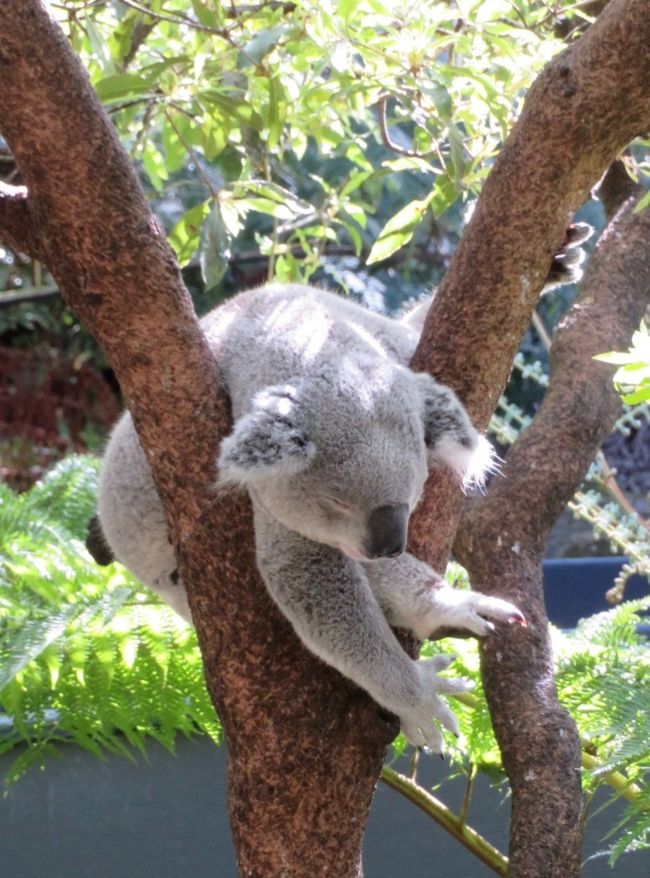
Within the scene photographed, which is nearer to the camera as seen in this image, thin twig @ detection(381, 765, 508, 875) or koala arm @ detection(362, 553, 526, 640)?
koala arm @ detection(362, 553, 526, 640)

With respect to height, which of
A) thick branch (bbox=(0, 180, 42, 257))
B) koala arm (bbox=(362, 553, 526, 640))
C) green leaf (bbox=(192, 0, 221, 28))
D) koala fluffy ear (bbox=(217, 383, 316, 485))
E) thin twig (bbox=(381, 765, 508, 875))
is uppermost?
green leaf (bbox=(192, 0, 221, 28))

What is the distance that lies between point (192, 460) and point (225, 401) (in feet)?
0.47

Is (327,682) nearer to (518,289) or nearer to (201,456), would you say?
(201,456)

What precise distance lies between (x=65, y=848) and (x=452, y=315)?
1.71 metres

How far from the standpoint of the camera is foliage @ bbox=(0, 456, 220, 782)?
2064 mm

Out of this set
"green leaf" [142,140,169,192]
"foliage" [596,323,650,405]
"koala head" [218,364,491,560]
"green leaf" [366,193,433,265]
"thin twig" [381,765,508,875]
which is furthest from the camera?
"green leaf" [142,140,169,192]

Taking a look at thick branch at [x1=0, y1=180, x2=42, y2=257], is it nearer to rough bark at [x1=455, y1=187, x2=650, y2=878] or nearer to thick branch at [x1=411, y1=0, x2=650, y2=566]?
thick branch at [x1=411, y1=0, x2=650, y2=566]

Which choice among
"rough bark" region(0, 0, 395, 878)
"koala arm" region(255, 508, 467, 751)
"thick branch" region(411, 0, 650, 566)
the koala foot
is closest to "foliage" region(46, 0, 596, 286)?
"thick branch" region(411, 0, 650, 566)

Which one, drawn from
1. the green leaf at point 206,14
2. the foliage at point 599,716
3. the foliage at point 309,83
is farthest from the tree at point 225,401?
the green leaf at point 206,14

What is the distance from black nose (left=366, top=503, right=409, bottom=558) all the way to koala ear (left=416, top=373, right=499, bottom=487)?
6.6 inches

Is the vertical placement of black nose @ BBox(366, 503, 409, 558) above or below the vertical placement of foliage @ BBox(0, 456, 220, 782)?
above

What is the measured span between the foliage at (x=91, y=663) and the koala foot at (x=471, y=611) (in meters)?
0.69

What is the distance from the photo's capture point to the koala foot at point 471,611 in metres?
1.57

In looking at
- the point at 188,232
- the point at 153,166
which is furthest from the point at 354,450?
the point at 153,166
